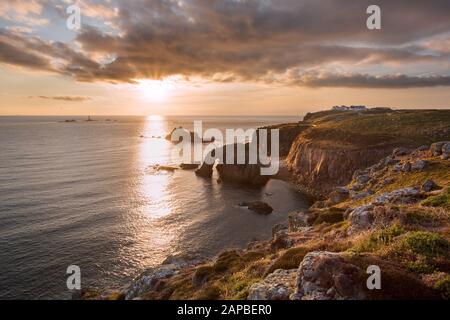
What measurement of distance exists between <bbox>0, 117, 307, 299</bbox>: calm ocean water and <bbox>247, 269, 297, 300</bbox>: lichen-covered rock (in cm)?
3100

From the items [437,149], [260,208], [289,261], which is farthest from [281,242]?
[437,149]

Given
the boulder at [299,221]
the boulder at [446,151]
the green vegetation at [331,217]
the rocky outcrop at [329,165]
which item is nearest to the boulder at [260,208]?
the rocky outcrop at [329,165]

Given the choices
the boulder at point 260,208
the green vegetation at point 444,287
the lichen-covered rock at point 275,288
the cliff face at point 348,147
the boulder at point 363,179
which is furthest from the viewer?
the cliff face at point 348,147

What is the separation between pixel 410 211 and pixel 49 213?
64730mm

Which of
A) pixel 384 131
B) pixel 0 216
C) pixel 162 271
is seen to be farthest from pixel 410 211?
pixel 384 131

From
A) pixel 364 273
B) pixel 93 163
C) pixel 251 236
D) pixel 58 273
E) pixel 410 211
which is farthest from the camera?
pixel 93 163

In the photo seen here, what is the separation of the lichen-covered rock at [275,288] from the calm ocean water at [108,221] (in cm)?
3100

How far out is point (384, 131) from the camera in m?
97.6

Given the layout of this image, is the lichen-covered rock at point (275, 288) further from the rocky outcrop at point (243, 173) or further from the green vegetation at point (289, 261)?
the rocky outcrop at point (243, 173)

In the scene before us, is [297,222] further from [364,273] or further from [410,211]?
[364,273]

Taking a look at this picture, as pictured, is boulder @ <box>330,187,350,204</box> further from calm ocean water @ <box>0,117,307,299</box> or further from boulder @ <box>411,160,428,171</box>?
calm ocean water @ <box>0,117,307,299</box>

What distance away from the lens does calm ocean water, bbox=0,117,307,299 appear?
4119 centimetres

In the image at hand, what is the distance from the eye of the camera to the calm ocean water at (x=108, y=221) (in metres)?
41.2
